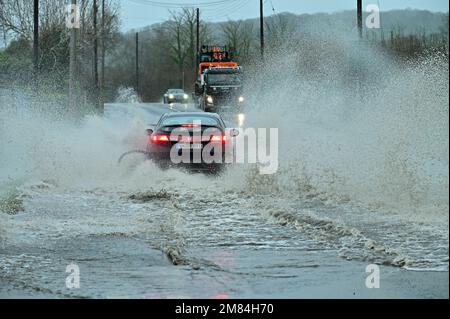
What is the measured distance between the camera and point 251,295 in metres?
8.39

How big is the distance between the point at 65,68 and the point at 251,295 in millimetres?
45129

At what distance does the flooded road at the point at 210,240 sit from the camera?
8.88 m

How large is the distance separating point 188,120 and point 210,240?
770cm

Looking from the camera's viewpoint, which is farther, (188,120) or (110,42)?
(110,42)

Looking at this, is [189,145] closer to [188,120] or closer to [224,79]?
[188,120]

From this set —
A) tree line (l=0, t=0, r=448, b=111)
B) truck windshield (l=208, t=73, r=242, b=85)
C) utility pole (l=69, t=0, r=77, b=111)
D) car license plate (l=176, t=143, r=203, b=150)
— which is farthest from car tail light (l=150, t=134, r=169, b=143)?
truck windshield (l=208, t=73, r=242, b=85)

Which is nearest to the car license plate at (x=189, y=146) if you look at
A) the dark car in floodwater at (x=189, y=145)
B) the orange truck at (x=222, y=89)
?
the dark car in floodwater at (x=189, y=145)

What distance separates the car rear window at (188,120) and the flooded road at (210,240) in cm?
102

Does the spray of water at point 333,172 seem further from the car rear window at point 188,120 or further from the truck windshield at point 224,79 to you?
the truck windshield at point 224,79

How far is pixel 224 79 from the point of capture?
51.8 m

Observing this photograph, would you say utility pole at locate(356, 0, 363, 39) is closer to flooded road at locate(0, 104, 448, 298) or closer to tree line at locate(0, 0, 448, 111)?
tree line at locate(0, 0, 448, 111)

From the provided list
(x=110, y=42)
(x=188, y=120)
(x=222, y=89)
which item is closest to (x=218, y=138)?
(x=188, y=120)

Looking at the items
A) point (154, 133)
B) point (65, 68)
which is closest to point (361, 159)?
point (154, 133)

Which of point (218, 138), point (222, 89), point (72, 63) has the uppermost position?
point (72, 63)
